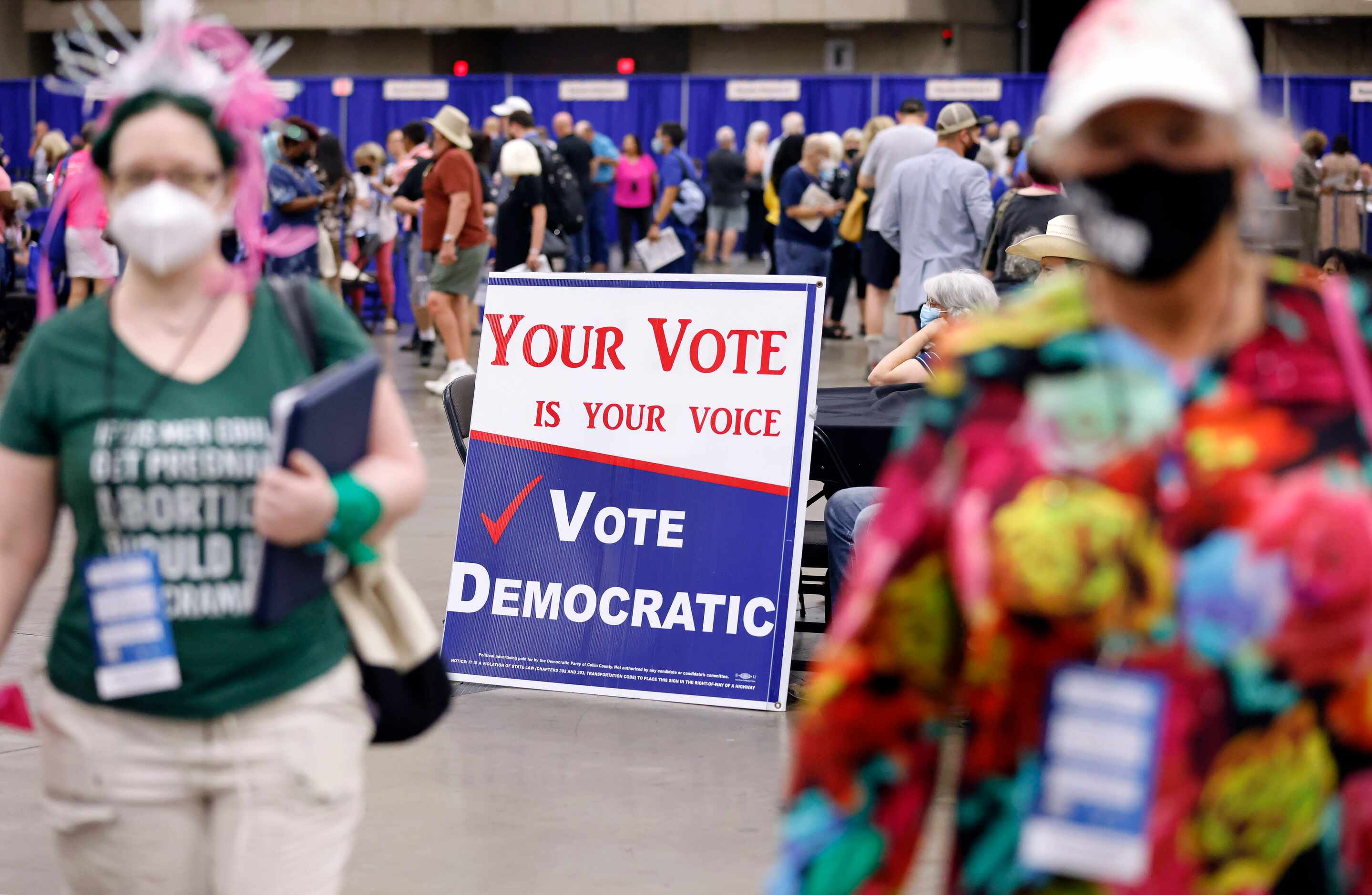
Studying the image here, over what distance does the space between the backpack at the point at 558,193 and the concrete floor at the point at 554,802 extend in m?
8.09

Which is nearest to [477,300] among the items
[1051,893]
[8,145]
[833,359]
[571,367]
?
[833,359]

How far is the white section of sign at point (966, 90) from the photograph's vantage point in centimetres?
2505

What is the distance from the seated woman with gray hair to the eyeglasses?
12.6ft

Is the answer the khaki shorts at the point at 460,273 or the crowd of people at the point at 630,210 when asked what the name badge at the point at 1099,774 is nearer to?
the crowd of people at the point at 630,210

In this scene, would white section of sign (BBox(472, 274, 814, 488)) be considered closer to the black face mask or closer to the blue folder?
the blue folder

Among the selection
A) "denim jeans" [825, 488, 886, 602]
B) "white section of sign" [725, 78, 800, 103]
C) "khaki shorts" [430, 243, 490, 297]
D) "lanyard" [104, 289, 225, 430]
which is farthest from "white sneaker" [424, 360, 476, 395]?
"white section of sign" [725, 78, 800, 103]

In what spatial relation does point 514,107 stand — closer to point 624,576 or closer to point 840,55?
point 624,576

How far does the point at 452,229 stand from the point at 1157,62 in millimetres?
11033

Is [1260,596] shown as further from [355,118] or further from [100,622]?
[355,118]

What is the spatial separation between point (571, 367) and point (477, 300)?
33.9 feet

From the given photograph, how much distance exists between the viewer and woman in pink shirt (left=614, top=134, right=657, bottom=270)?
876 inches

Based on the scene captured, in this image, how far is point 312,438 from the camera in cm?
240

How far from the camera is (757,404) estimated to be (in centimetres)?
549

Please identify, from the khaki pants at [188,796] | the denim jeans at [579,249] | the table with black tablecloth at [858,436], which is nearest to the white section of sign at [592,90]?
the denim jeans at [579,249]
